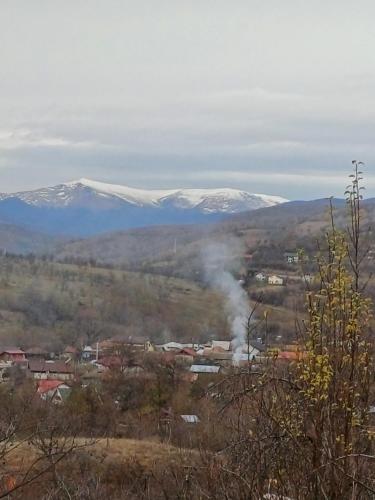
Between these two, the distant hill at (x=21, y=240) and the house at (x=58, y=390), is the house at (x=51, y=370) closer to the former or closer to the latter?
the house at (x=58, y=390)

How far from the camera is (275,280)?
4728cm

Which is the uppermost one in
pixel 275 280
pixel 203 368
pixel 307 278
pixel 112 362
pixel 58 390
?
pixel 307 278

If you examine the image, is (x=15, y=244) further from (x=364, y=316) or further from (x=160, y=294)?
(x=364, y=316)

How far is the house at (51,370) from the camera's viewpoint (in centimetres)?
3110

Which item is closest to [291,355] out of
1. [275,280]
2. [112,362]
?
[112,362]

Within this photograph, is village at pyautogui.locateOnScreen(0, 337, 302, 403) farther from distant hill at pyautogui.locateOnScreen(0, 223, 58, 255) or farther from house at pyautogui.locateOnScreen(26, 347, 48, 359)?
distant hill at pyautogui.locateOnScreen(0, 223, 58, 255)

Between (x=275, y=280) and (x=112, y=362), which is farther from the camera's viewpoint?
(x=275, y=280)

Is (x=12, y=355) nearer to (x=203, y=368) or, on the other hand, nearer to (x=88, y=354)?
(x=88, y=354)

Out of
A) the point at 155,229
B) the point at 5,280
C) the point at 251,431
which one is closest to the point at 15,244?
the point at 155,229

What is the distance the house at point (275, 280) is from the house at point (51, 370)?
636 inches

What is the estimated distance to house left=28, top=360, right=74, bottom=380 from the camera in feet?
102

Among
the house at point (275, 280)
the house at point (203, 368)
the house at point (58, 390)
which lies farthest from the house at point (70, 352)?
the house at point (58, 390)

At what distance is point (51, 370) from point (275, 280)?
19.2 m

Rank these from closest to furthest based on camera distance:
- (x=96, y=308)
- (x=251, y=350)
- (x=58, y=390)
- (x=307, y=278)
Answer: (x=307, y=278) → (x=251, y=350) → (x=58, y=390) → (x=96, y=308)
